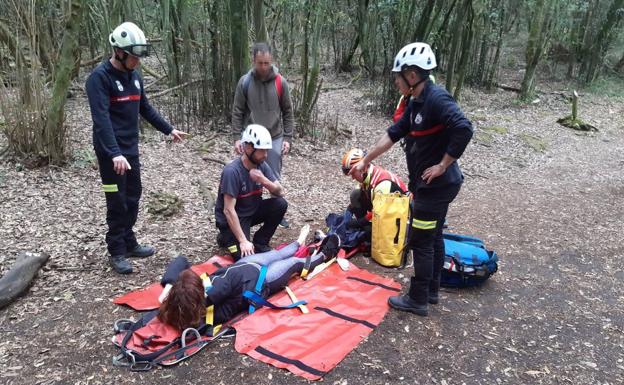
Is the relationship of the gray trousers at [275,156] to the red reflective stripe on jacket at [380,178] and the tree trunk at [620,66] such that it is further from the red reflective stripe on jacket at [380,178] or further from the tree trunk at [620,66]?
the tree trunk at [620,66]

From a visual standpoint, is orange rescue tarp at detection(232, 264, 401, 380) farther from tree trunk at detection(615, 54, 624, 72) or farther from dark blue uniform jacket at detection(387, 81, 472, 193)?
tree trunk at detection(615, 54, 624, 72)

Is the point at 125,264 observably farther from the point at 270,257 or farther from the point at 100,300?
the point at 270,257

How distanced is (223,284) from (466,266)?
188 centimetres

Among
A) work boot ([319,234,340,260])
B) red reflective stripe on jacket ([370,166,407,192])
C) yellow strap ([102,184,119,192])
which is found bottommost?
work boot ([319,234,340,260])

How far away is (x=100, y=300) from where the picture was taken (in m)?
3.23

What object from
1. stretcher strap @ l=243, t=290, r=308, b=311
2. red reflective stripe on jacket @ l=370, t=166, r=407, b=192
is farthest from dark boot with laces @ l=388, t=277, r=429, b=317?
red reflective stripe on jacket @ l=370, t=166, r=407, b=192

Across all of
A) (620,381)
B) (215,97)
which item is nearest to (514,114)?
(215,97)

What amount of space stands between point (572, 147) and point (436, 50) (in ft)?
15.1

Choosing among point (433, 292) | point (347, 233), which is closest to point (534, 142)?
point (347, 233)

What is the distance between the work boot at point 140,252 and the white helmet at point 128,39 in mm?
1622

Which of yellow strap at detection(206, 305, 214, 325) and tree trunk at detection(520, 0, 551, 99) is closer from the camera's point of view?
yellow strap at detection(206, 305, 214, 325)

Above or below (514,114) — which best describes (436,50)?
above

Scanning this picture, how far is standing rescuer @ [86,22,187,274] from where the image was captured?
10.4 ft

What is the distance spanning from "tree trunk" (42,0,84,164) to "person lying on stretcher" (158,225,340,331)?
9.28ft
